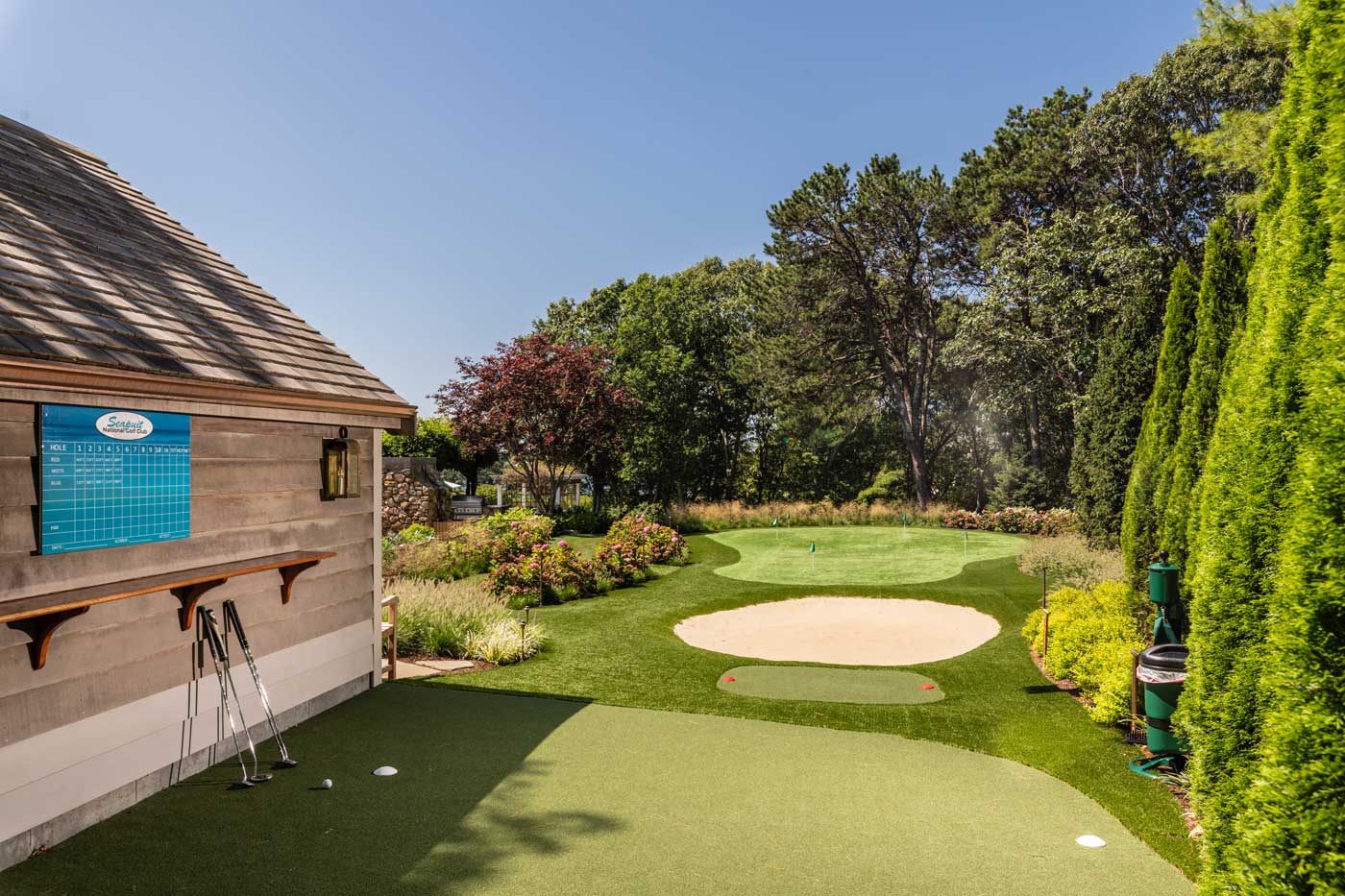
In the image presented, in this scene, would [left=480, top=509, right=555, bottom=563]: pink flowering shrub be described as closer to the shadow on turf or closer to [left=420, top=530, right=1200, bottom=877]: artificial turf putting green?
[left=420, top=530, right=1200, bottom=877]: artificial turf putting green

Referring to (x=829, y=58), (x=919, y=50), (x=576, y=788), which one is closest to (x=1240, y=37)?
(x=919, y=50)

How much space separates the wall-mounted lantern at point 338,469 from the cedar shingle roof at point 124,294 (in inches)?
18.4

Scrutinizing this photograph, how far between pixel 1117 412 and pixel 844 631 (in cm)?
941

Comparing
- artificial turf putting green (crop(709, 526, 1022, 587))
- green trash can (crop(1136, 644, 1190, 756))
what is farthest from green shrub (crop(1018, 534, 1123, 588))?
green trash can (crop(1136, 644, 1190, 756))

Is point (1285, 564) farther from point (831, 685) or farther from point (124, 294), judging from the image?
point (124, 294)

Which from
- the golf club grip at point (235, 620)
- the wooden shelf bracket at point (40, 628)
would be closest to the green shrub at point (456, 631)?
the golf club grip at point (235, 620)

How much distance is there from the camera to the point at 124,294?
4.93 metres

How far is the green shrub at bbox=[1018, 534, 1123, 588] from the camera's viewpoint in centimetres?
1213

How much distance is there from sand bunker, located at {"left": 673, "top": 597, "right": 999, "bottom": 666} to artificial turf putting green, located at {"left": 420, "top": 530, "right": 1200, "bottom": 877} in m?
0.36

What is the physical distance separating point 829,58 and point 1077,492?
11.7 meters

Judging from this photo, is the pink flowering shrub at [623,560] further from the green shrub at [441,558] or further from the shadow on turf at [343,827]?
the shadow on turf at [343,827]

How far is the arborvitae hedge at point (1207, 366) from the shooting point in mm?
7898

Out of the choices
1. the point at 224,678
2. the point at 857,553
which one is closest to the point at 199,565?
the point at 224,678

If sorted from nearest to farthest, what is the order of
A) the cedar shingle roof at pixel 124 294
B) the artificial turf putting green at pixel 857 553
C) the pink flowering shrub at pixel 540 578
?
the cedar shingle roof at pixel 124 294
the pink flowering shrub at pixel 540 578
the artificial turf putting green at pixel 857 553
